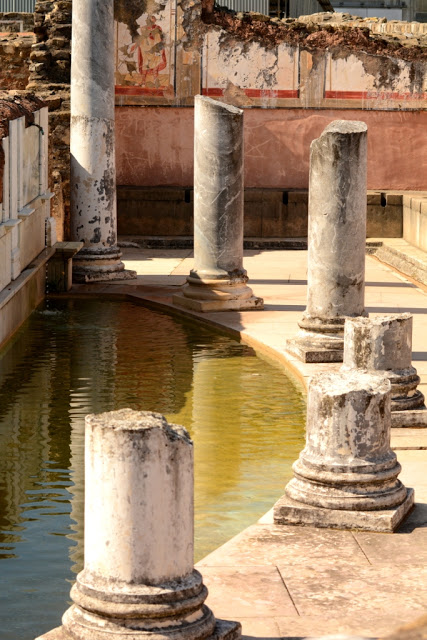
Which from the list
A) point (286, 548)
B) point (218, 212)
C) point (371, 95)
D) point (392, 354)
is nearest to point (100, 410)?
point (392, 354)

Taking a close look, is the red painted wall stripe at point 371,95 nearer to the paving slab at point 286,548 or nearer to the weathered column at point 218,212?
the weathered column at point 218,212

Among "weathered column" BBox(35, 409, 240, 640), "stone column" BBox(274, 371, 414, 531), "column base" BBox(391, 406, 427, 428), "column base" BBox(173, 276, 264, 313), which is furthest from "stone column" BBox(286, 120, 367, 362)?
"weathered column" BBox(35, 409, 240, 640)

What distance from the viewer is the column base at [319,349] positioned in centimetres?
970

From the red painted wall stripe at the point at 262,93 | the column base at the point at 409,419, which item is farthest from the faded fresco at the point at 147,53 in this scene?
the column base at the point at 409,419

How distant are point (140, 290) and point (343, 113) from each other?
19.6ft

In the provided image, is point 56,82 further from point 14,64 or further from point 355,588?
point 355,588

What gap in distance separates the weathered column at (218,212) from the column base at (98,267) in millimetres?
1751

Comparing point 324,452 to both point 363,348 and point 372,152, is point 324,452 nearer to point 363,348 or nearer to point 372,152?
point 363,348

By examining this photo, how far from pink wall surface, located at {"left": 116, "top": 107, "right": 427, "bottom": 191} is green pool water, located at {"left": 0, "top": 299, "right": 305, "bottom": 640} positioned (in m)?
5.69

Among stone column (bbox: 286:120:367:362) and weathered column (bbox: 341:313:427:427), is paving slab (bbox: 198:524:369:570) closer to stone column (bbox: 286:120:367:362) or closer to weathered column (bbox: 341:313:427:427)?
weathered column (bbox: 341:313:427:427)

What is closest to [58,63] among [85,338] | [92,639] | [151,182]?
[151,182]

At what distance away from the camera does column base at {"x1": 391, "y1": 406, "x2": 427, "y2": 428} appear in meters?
7.70

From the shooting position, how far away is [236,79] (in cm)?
1780

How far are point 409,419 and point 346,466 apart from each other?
1875mm
